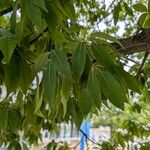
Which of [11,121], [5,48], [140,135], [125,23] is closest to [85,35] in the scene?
[5,48]

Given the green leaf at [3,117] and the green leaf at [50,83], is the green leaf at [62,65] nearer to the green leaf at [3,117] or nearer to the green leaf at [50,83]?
the green leaf at [50,83]

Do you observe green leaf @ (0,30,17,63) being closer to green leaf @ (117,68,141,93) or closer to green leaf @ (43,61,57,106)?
green leaf @ (43,61,57,106)

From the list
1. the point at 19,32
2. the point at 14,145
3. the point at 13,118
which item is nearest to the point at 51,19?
the point at 19,32

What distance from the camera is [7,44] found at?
2.57 ft

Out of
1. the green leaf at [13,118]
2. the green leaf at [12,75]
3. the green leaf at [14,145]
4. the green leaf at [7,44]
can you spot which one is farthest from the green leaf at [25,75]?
the green leaf at [14,145]

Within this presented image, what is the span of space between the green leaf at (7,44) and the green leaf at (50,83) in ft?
0.29

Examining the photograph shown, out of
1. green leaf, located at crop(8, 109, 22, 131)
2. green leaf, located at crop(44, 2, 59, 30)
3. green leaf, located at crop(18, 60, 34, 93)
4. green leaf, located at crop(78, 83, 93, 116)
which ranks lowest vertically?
green leaf, located at crop(78, 83, 93, 116)

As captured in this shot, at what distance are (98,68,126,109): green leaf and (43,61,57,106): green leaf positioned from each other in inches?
Result: 3.9

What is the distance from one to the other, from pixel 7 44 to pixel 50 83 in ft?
0.40

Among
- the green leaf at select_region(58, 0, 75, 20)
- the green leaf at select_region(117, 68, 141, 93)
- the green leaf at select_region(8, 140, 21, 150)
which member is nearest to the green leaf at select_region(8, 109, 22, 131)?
the green leaf at select_region(8, 140, 21, 150)

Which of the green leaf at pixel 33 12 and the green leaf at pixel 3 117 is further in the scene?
the green leaf at pixel 3 117

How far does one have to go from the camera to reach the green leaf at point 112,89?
79 centimetres

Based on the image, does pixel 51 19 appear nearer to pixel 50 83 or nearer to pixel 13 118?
pixel 50 83

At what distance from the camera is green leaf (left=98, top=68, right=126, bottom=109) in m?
0.79
